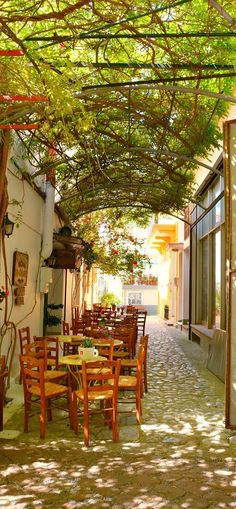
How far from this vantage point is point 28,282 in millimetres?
8125

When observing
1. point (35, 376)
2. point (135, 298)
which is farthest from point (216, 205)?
point (135, 298)

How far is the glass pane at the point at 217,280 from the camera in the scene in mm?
9664

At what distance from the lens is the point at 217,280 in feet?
32.8

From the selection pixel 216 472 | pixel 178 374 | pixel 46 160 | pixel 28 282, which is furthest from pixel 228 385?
pixel 46 160

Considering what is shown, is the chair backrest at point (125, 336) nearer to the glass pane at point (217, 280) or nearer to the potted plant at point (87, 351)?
the potted plant at point (87, 351)

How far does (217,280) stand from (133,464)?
6.49m

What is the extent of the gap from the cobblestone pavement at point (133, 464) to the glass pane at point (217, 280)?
3.92 m

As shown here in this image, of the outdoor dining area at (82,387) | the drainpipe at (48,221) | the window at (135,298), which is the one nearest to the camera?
the outdoor dining area at (82,387)

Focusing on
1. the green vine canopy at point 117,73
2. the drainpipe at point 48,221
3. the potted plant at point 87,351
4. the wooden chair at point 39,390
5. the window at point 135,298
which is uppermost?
the green vine canopy at point 117,73

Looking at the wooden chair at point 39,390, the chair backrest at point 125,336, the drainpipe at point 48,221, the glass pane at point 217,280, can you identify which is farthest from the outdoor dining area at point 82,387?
the glass pane at point 217,280

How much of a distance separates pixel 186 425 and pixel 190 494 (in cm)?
173

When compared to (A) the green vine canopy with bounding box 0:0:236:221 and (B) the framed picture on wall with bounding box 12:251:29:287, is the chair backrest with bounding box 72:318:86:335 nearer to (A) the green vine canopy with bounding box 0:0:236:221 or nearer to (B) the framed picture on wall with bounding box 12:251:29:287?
(B) the framed picture on wall with bounding box 12:251:29:287

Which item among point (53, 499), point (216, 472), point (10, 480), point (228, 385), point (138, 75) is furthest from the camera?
point (138, 75)

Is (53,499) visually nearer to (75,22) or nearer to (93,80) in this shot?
(75,22)
